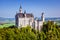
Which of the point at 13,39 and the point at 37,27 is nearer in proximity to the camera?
the point at 13,39

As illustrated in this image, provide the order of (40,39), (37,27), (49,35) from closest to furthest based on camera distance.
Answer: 1. (40,39)
2. (49,35)
3. (37,27)

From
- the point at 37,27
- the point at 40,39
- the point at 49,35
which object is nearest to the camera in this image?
the point at 40,39

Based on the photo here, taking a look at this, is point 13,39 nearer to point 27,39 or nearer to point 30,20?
point 27,39

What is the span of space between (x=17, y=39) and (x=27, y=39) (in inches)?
37.2

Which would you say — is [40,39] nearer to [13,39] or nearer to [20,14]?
[13,39]

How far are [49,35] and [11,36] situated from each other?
3.80 metres

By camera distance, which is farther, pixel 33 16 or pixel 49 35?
pixel 33 16

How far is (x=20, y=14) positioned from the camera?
35.7 m

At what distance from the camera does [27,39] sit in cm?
2052

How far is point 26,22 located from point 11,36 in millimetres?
14521

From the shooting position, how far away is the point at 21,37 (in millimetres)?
20750

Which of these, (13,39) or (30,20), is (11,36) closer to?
(13,39)

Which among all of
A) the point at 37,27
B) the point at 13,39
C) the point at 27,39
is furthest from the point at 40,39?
the point at 37,27

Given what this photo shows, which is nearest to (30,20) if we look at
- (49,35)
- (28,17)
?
(28,17)
